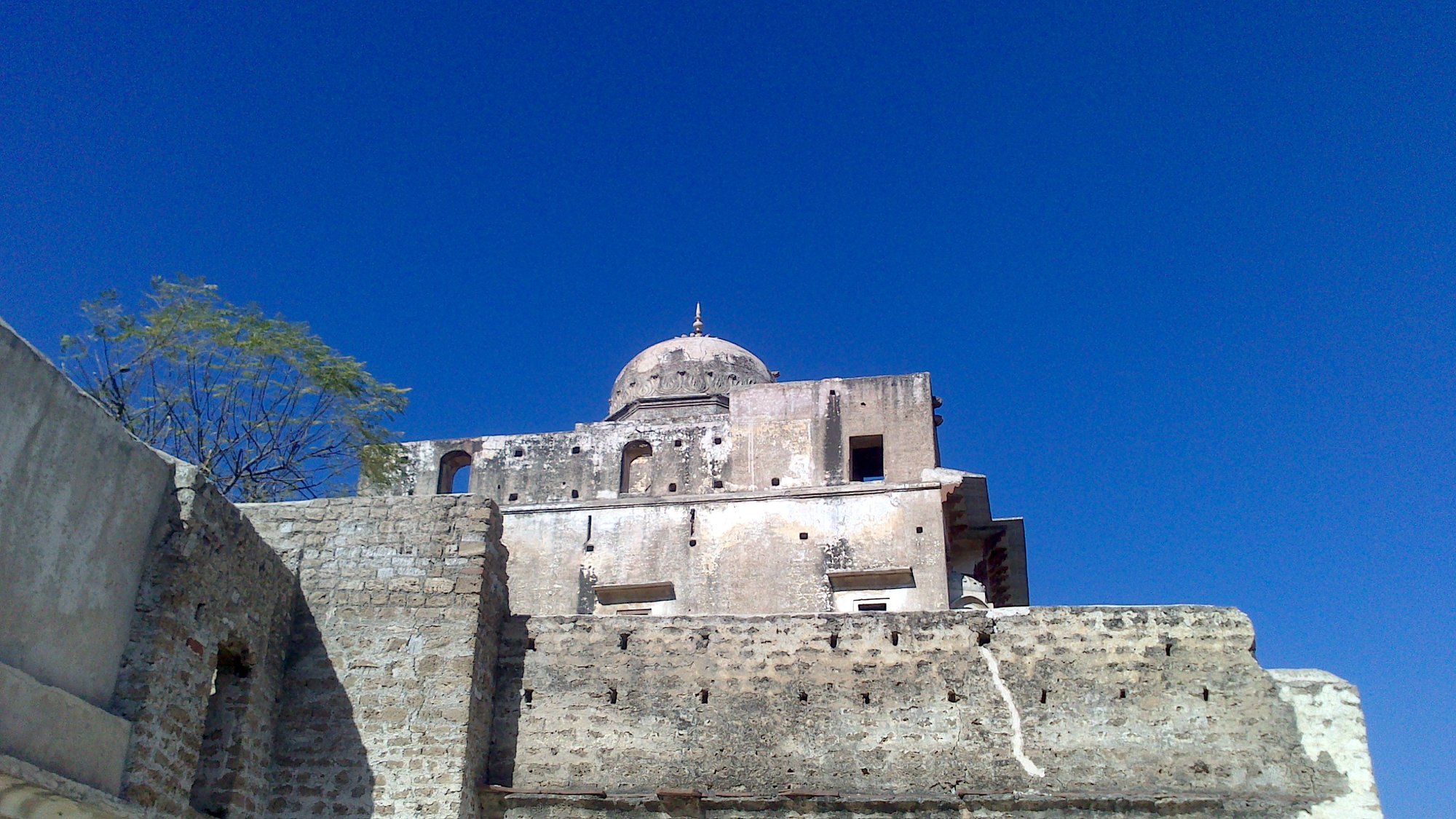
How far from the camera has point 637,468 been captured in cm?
2283

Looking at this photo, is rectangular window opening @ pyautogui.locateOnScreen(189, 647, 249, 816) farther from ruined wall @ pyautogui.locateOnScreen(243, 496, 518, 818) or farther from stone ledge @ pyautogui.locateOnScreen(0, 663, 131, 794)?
stone ledge @ pyautogui.locateOnScreen(0, 663, 131, 794)

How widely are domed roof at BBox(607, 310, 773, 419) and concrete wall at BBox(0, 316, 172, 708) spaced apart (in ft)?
51.6

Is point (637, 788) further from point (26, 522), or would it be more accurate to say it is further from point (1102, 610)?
point (26, 522)

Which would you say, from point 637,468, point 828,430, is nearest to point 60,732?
point 828,430

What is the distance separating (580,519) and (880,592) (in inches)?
209

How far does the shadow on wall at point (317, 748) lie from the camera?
10.8m

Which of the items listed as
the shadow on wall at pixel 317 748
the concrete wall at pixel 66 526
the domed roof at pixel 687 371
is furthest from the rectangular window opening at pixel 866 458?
the concrete wall at pixel 66 526

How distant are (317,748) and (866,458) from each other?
12.7 meters

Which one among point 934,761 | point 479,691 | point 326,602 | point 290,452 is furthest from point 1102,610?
point 290,452

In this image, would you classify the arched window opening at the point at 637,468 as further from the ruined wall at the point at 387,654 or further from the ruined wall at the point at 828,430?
the ruined wall at the point at 387,654

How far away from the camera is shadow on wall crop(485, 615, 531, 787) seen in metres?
11.8

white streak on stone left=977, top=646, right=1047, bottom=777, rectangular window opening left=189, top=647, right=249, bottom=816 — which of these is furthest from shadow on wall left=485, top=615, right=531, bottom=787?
white streak on stone left=977, top=646, right=1047, bottom=777

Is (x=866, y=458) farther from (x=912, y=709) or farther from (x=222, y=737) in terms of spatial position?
(x=222, y=737)

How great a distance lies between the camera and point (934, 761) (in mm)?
11375
